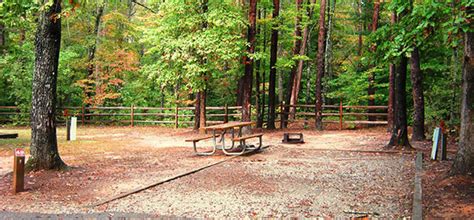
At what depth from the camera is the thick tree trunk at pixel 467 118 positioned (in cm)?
624

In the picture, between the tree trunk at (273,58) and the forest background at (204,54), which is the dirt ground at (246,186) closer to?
the forest background at (204,54)

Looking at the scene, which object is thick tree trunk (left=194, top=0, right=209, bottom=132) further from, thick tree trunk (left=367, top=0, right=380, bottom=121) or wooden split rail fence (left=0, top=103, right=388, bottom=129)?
thick tree trunk (left=367, top=0, right=380, bottom=121)

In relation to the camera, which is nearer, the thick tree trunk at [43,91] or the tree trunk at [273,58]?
the thick tree trunk at [43,91]

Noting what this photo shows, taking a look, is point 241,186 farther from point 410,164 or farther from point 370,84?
point 370,84

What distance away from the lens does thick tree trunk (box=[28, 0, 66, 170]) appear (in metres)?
7.28

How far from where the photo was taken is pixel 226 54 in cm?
1507

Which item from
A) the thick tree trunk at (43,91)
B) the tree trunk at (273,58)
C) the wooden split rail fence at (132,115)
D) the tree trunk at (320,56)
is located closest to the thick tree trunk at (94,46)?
the wooden split rail fence at (132,115)

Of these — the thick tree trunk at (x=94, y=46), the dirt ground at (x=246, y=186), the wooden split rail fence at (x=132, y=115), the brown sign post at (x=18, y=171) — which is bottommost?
the dirt ground at (x=246, y=186)

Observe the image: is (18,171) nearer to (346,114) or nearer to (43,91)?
(43,91)

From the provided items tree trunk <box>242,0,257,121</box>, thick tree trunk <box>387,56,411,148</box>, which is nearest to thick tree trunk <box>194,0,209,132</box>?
tree trunk <box>242,0,257,121</box>

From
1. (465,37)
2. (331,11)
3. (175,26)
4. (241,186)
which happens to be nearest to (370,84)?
(331,11)

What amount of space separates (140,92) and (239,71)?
788 centimetres

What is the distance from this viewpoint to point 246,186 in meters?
6.58

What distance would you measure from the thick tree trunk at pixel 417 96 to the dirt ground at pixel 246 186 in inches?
82.7
